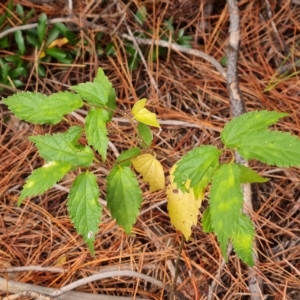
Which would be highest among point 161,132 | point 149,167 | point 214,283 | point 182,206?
point 149,167

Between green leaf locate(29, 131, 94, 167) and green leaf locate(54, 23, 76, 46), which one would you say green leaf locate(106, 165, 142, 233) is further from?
green leaf locate(54, 23, 76, 46)

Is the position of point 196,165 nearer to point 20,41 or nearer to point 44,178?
point 44,178

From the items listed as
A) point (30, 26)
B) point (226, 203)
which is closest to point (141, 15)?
point (30, 26)

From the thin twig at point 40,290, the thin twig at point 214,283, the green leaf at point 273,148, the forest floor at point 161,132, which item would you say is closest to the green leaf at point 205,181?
the green leaf at point 273,148

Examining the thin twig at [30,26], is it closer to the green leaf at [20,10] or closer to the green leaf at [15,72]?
the green leaf at [20,10]

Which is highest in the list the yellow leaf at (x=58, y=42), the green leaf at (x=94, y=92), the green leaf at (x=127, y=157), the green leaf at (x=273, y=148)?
the green leaf at (x=94, y=92)

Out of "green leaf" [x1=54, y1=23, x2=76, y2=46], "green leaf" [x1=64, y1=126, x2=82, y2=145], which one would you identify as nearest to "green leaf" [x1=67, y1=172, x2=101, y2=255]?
"green leaf" [x1=64, y1=126, x2=82, y2=145]

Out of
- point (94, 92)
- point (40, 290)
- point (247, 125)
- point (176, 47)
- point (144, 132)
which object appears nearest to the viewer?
point (247, 125)
